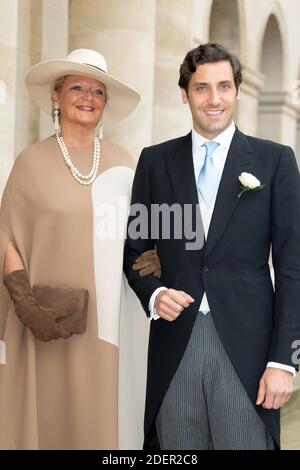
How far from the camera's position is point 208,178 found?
3.11 meters

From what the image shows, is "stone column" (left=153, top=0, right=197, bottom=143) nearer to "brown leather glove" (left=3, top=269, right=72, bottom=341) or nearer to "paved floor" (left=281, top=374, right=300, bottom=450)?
"paved floor" (left=281, top=374, right=300, bottom=450)

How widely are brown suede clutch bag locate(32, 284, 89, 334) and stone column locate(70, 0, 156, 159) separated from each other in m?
3.10

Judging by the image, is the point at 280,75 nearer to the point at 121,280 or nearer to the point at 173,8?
the point at 173,8

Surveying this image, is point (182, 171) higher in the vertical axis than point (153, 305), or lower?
higher

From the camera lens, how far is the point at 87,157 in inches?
156

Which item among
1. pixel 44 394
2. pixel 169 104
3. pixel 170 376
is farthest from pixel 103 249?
pixel 169 104

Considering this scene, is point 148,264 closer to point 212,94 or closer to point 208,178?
point 208,178

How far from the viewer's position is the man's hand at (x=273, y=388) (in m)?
2.86

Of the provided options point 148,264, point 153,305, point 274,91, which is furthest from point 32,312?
point 274,91

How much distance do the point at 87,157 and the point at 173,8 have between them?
4.41 metres

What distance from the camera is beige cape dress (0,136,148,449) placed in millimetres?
3809

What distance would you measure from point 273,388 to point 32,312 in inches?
47.8

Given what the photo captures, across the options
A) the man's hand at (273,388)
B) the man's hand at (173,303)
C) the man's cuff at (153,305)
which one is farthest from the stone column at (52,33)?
the man's hand at (273,388)

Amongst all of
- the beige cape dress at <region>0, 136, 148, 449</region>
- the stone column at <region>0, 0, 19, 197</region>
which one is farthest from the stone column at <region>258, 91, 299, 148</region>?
the beige cape dress at <region>0, 136, 148, 449</region>
